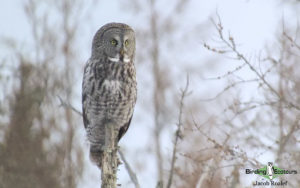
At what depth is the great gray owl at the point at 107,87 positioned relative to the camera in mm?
6012

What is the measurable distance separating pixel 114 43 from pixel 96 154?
1196 mm

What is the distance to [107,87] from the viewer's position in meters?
5.97

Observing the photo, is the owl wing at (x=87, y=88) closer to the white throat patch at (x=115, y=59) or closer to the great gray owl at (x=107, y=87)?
the great gray owl at (x=107, y=87)

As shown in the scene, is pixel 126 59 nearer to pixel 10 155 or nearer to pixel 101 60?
pixel 101 60

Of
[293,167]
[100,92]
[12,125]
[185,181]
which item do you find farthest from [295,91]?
[12,125]

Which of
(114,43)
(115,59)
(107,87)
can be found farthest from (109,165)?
(114,43)

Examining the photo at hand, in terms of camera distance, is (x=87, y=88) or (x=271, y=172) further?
(x=87, y=88)

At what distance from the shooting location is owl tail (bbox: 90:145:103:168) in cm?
614

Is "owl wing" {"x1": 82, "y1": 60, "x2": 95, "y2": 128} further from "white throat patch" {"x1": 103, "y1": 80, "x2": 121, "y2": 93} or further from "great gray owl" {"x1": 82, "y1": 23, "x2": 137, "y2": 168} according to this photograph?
"white throat patch" {"x1": 103, "y1": 80, "x2": 121, "y2": 93}

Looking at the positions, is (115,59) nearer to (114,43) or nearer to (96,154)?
(114,43)

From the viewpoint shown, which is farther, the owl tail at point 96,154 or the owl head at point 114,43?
the owl head at point 114,43

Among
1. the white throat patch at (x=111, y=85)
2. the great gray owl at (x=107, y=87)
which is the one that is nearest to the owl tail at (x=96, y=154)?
the great gray owl at (x=107, y=87)

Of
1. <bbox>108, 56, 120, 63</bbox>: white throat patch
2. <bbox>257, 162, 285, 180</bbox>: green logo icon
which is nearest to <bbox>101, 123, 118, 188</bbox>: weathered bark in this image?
<bbox>108, 56, 120, 63</bbox>: white throat patch

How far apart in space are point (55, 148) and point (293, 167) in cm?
803
